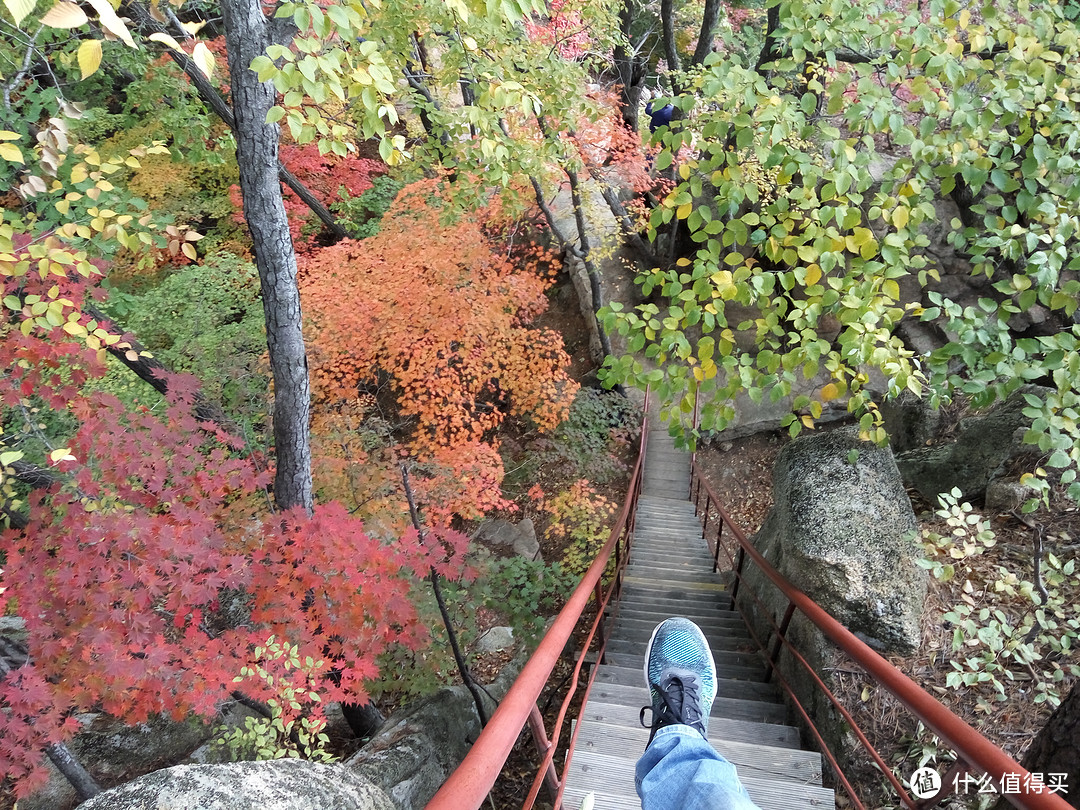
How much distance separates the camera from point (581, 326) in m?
13.3

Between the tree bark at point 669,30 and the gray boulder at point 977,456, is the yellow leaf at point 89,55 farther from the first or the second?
the tree bark at point 669,30

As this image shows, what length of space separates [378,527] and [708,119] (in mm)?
4593

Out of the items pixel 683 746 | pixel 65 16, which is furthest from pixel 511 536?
pixel 65 16

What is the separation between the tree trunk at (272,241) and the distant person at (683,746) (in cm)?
296

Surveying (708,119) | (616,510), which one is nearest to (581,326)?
(616,510)

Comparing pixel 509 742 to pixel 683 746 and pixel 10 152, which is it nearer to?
pixel 683 746

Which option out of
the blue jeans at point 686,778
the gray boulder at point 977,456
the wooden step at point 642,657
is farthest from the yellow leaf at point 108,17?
the gray boulder at point 977,456

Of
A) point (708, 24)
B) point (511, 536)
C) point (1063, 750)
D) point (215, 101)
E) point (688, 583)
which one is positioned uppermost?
point (708, 24)

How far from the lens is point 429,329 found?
858 cm

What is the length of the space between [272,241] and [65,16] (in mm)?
2582

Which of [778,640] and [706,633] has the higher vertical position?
[778,640]

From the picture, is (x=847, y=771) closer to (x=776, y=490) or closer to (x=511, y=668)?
(x=776, y=490)

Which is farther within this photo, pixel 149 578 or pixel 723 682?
pixel 723 682

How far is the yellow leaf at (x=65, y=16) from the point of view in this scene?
120cm
